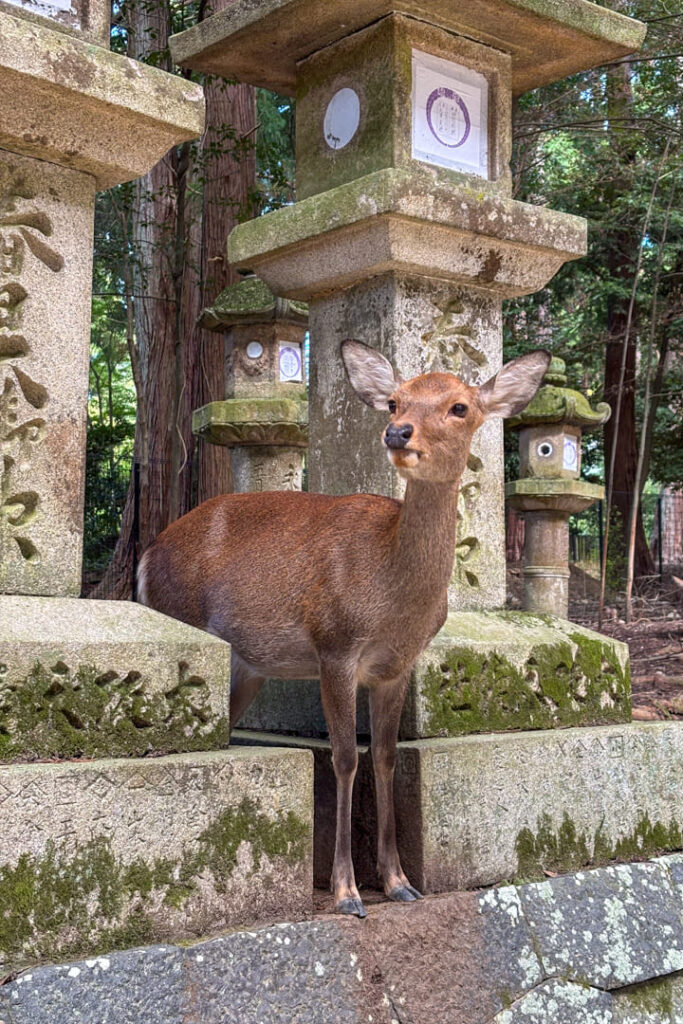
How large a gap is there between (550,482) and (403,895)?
→ 7.93 metres

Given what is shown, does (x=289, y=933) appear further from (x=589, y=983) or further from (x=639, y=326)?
(x=639, y=326)

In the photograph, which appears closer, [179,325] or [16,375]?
[16,375]

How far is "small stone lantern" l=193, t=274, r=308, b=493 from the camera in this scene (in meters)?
8.16

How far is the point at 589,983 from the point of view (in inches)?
148

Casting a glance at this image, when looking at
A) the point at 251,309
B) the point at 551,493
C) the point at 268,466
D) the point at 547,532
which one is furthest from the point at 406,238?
the point at 547,532

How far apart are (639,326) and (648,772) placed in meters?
12.9

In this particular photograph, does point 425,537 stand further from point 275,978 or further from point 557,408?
point 557,408

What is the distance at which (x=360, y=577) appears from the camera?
139 inches

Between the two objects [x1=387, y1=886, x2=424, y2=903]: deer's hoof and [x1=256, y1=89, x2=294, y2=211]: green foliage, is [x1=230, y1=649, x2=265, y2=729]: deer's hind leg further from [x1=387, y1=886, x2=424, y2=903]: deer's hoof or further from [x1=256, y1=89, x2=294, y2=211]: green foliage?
[x1=256, y1=89, x2=294, y2=211]: green foliage

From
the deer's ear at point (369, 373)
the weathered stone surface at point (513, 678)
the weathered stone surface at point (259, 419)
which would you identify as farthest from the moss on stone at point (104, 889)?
the weathered stone surface at point (259, 419)

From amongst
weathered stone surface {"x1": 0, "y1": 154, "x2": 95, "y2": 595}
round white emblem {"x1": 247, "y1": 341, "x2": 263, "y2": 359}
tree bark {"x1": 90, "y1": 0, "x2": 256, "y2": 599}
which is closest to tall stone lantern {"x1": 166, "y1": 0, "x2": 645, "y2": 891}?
weathered stone surface {"x1": 0, "y1": 154, "x2": 95, "y2": 595}

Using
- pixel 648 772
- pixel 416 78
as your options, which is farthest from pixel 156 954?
pixel 416 78

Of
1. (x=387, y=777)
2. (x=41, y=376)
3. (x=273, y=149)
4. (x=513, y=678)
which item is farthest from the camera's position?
(x=273, y=149)

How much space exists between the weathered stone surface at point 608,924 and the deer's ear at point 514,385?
1529mm
